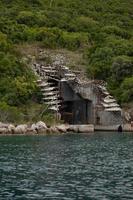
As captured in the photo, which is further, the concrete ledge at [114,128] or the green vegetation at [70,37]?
the green vegetation at [70,37]

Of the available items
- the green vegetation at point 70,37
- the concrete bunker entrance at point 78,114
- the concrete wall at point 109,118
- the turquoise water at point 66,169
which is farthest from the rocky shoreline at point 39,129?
the turquoise water at point 66,169

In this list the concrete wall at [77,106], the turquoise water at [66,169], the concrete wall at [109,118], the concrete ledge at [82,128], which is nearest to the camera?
the turquoise water at [66,169]

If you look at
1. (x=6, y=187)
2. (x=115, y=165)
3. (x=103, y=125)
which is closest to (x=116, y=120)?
(x=103, y=125)

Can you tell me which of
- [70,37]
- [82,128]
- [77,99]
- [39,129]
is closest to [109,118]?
[77,99]

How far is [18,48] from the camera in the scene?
119625 millimetres

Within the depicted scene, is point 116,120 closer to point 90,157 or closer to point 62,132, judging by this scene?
point 62,132

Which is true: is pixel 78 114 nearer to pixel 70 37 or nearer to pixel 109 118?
pixel 109 118

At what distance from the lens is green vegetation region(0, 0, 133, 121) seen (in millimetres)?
106562

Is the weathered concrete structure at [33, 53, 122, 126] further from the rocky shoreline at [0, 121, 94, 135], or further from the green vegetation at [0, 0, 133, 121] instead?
the rocky shoreline at [0, 121, 94, 135]

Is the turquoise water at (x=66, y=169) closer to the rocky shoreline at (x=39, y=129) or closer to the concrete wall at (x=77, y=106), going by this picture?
the rocky shoreline at (x=39, y=129)

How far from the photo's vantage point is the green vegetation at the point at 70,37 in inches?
4195

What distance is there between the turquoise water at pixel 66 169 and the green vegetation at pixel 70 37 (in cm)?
2701

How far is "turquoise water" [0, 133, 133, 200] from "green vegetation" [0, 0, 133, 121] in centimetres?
2701

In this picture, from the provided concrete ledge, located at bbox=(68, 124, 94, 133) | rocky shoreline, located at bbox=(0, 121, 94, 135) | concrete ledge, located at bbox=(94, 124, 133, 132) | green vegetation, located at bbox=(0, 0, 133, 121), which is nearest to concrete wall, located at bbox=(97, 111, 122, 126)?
concrete ledge, located at bbox=(94, 124, 133, 132)
